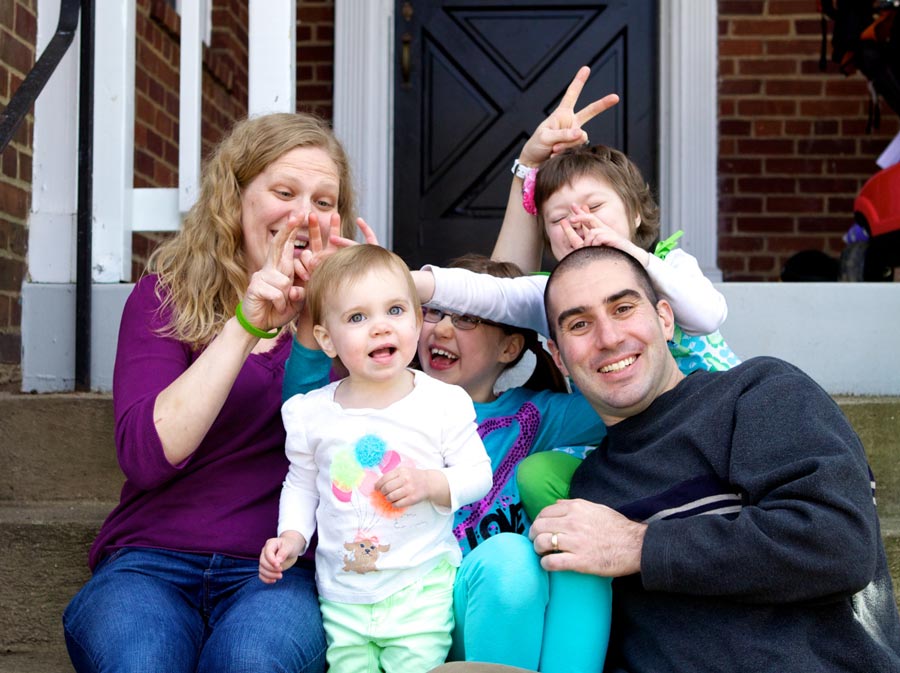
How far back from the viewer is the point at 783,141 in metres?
4.85

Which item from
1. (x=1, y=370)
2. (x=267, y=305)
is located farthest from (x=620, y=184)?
(x=1, y=370)

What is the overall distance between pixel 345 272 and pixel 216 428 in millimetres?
419

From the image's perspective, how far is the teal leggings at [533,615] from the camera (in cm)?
163

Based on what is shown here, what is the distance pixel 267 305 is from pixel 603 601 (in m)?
0.80

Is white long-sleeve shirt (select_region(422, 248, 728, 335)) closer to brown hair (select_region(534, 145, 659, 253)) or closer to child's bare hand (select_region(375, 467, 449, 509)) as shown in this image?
brown hair (select_region(534, 145, 659, 253))

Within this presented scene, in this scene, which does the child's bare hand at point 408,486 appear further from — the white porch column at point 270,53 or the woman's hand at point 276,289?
the white porch column at point 270,53

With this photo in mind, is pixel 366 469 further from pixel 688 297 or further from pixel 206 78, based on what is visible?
pixel 206 78

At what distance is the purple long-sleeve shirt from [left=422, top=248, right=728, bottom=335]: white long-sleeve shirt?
0.32 metres

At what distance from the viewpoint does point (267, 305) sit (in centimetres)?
184

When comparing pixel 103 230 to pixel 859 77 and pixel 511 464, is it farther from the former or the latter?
pixel 859 77

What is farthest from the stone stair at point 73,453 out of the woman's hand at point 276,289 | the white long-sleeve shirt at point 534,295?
the woman's hand at point 276,289

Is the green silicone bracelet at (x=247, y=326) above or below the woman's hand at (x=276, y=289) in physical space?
below

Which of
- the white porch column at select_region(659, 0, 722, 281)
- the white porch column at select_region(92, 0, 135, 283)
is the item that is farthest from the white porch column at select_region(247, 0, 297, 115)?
the white porch column at select_region(659, 0, 722, 281)

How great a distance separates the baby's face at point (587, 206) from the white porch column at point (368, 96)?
2.53m
